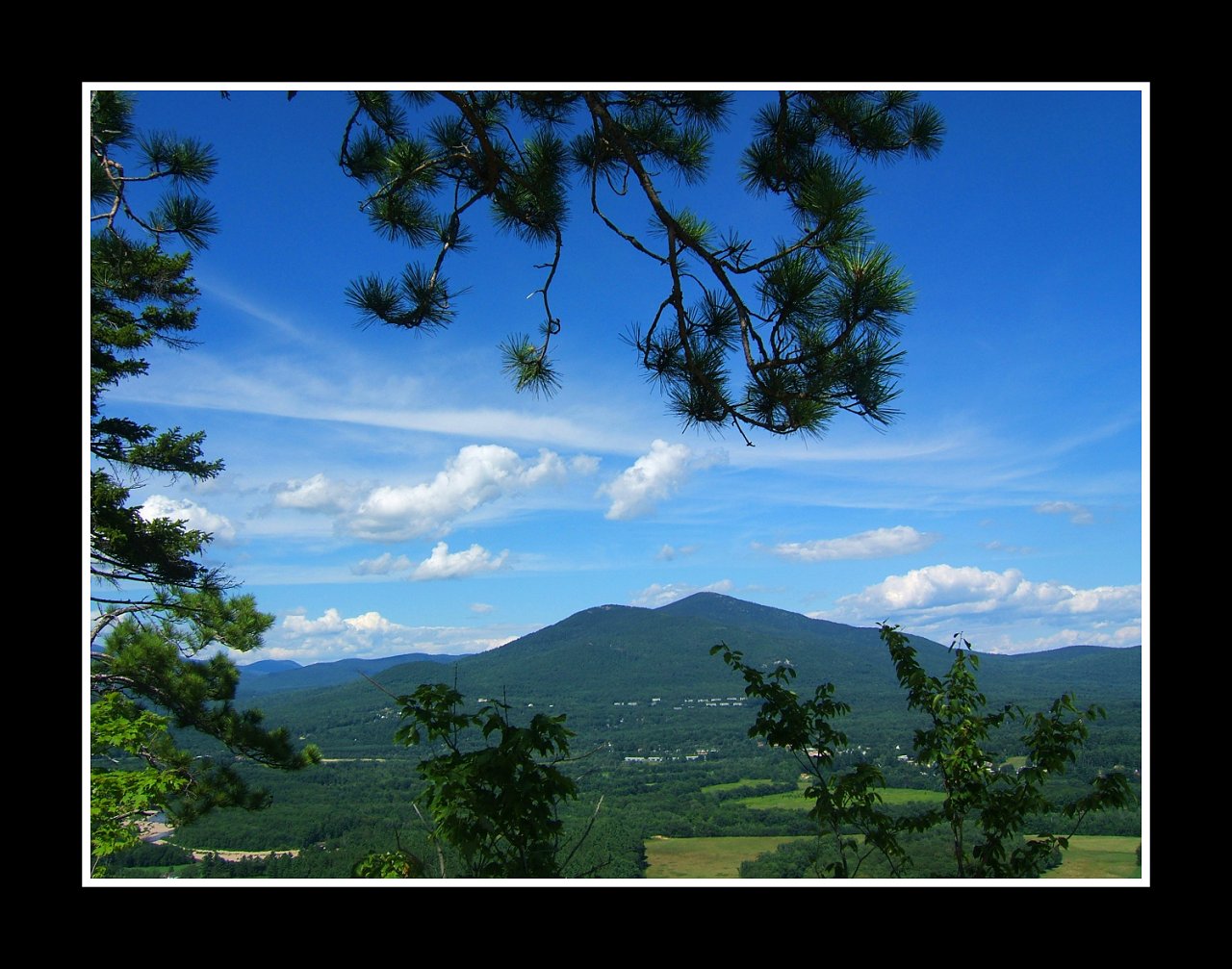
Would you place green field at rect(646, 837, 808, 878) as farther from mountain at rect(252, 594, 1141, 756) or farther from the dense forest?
mountain at rect(252, 594, 1141, 756)

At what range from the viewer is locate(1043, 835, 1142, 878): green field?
6.27ft

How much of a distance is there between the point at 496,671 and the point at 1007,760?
9604 millimetres

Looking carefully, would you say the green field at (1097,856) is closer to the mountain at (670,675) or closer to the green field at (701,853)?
the mountain at (670,675)

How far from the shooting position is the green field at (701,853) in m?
4.41

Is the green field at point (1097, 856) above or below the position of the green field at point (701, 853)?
above

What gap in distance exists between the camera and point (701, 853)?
5152 millimetres

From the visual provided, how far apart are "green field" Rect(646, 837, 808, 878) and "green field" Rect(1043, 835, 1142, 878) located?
6.47 ft

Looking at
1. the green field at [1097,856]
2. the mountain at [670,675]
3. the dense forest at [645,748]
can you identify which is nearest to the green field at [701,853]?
the dense forest at [645,748]

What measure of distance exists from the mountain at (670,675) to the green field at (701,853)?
3.11 ft

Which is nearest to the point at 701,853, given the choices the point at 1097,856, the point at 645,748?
the point at 645,748

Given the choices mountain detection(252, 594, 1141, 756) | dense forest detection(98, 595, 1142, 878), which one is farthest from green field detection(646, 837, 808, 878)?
mountain detection(252, 594, 1141, 756)
